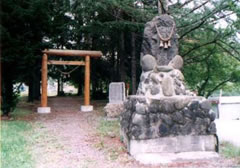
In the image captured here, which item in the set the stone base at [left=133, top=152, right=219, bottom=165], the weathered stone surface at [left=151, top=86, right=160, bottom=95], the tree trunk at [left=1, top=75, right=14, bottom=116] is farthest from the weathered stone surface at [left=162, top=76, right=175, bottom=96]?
the tree trunk at [left=1, top=75, right=14, bottom=116]

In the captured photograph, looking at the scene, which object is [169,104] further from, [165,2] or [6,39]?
[6,39]

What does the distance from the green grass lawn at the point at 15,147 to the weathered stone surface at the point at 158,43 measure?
319 cm

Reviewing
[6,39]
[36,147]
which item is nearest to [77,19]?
[6,39]

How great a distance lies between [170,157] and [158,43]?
2.39m

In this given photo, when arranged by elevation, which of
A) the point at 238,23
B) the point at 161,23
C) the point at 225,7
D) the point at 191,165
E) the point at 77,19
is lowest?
the point at 191,165

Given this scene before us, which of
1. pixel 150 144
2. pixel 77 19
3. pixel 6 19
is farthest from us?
pixel 77 19

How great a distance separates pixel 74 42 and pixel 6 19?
8.73 meters

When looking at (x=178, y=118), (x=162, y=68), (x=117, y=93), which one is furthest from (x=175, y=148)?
(x=117, y=93)

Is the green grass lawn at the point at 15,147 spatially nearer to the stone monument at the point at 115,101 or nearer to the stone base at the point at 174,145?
the stone base at the point at 174,145

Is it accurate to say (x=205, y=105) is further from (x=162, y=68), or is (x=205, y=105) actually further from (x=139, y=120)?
(x=139, y=120)

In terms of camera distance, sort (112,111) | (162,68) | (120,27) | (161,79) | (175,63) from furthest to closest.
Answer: (120,27)
(112,111)
(175,63)
(162,68)
(161,79)

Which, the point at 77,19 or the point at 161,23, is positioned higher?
the point at 77,19

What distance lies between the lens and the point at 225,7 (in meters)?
7.16

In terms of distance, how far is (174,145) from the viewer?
4.46 meters
